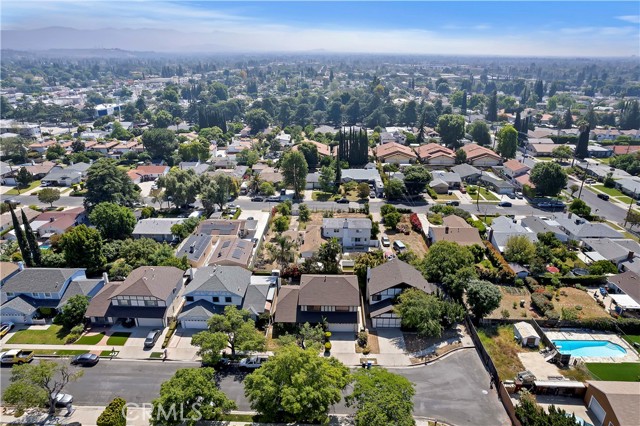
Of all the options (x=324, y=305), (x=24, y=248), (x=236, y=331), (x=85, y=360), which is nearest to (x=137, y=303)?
(x=85, y=360)

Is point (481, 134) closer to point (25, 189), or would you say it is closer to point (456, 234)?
point (456, 234)

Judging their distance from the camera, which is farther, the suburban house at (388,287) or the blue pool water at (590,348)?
the suburban house at (388,287)

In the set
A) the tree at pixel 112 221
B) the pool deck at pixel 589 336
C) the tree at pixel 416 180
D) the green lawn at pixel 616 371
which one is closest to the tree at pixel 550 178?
the tree at pixel 416 180

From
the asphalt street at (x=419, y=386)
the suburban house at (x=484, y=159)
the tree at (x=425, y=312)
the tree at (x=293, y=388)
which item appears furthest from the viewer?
the suburban house at (x=484, y=159)

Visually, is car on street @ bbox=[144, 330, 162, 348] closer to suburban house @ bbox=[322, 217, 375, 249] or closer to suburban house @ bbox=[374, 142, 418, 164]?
suburban house @ bbox=[322, 217, 375, 249]

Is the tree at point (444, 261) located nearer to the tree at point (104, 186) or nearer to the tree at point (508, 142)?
the tree at point (104, 186)

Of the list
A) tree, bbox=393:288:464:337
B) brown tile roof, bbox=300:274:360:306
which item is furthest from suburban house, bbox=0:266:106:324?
tree, bbox=393:288:464:337

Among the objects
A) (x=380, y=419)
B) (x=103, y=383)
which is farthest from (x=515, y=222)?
(x=103, y=383)
